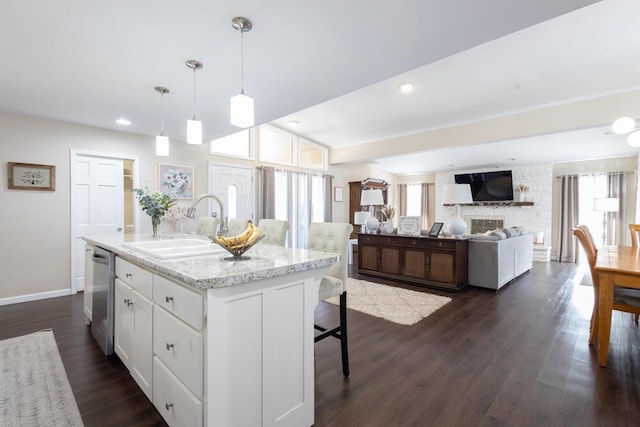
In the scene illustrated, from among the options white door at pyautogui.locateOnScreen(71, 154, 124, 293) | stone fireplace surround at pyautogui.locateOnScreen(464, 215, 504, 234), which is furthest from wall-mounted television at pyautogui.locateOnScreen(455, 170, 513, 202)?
white door at pyautogui.locateOnScreen(71, 154, 124, 293)

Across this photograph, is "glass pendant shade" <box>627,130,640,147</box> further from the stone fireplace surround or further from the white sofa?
the stone fireplace surround

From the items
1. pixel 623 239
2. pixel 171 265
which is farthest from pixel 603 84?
pixel 171 265

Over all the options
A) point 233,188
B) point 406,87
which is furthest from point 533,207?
point 233,188

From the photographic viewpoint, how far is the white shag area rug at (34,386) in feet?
5.37

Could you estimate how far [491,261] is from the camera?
426 cm

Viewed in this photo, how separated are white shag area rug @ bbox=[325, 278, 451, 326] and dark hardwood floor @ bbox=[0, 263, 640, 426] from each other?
0.16 metres

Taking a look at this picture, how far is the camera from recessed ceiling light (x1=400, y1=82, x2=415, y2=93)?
163 inches

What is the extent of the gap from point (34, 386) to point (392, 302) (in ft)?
10.8

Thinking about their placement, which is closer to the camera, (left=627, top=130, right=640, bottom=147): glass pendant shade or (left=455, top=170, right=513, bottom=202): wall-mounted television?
(left=627, top=130, right=640, bottom=147): glass pendant shade

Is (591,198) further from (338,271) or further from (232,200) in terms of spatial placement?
(232,200)

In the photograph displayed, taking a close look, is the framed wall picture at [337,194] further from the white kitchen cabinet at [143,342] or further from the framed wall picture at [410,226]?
the white kitchen cabinet at [143,342]

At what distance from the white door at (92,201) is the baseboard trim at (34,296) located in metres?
0.11

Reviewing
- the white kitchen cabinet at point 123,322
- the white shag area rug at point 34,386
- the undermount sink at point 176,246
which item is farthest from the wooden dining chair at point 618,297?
the white shag area rug at point 34,386

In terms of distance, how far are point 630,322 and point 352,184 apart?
556cm
